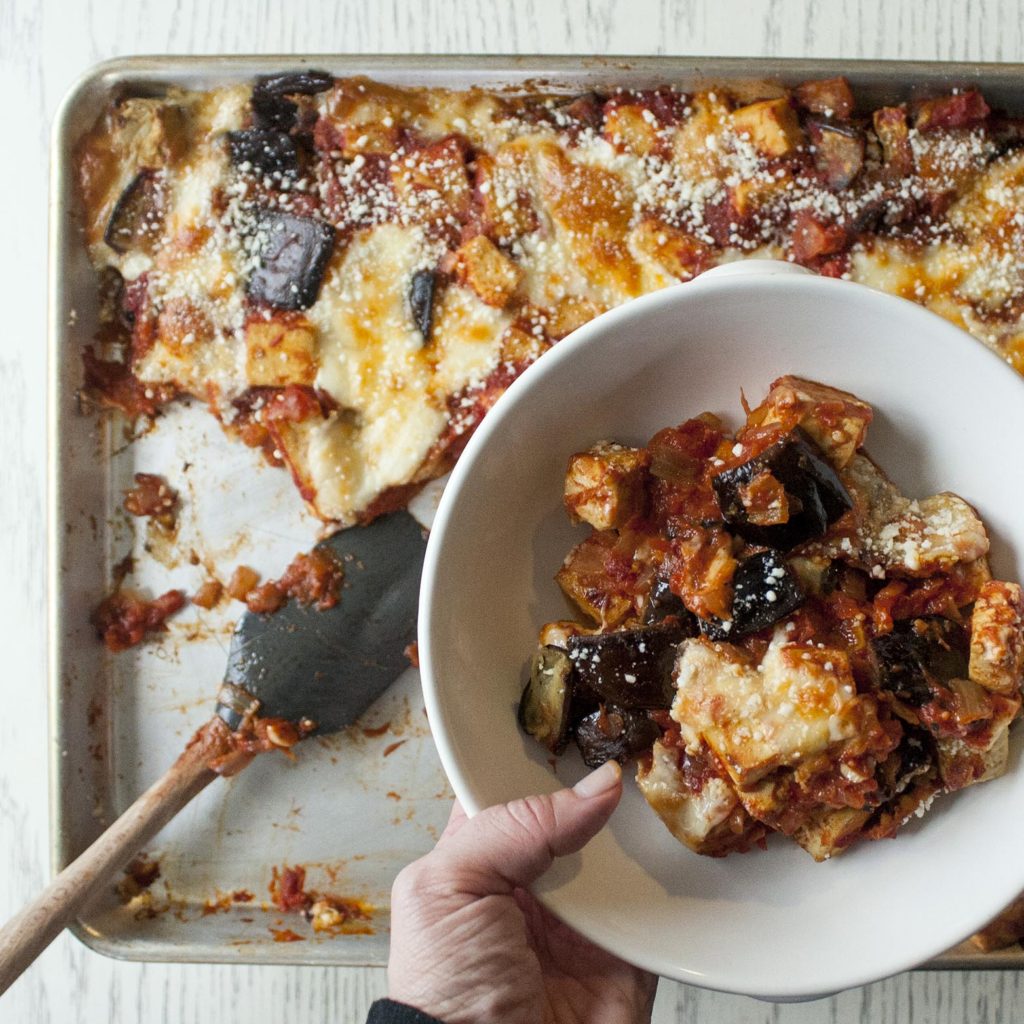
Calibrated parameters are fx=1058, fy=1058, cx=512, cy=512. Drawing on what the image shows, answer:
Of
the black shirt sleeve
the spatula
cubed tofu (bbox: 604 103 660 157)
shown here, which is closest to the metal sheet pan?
the spatula

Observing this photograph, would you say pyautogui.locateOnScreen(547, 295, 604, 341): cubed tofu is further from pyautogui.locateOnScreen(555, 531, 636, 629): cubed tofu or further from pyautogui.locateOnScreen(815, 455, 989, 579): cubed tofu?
pyautogui.locateOnScreen(815, 455, 989, 579): cubed tofu

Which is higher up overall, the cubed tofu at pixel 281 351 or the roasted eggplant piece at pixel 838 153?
the roasted eggplant piece at pixel 838 153

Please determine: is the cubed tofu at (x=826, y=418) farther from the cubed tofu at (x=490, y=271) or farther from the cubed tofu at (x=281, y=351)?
the cubed tofu at (x=281, y=351)

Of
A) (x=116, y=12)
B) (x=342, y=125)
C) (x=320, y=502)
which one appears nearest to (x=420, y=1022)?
(x=320, y=502)

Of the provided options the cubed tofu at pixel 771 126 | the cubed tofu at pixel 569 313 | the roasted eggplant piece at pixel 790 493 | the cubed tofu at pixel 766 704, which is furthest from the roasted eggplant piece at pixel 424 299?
the cubed tofu at pixel 766 704

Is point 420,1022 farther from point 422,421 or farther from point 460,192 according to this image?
point 460,192
